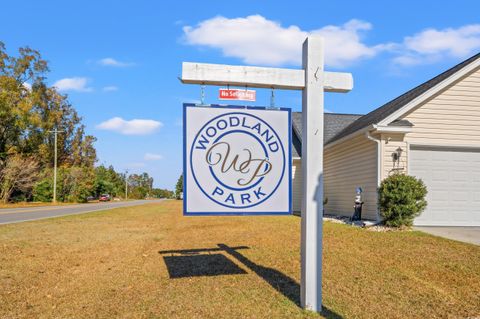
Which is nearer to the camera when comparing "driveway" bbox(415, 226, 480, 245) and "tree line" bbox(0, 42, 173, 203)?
"driveway" bbox(415, 226, 480, 245)

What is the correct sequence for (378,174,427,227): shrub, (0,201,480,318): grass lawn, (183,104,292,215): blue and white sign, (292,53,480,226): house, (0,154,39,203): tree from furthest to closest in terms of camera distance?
(0,154,39,203): tree
(292,53,480,226): house
(378,174,427,227): shrub
(183,104,292,215): blue and white sign
(0,201,480,318): grass lawn

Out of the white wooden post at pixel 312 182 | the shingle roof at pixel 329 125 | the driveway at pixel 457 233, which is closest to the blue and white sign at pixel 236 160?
the white wooden post at pixel 312 182

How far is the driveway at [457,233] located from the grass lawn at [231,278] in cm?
62

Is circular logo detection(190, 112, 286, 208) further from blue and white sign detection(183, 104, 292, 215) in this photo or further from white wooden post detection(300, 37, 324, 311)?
white wooden post detection(300, 37, 324, 311)

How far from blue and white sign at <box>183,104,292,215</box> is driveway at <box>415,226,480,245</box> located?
5.93 meters

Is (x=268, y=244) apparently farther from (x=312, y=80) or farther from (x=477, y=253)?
(x=312, y=80)

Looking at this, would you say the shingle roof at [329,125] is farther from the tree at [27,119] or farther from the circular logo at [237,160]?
the tree at [27,119]

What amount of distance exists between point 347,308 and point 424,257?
3329 millimetres

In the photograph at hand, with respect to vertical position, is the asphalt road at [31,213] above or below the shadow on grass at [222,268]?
below

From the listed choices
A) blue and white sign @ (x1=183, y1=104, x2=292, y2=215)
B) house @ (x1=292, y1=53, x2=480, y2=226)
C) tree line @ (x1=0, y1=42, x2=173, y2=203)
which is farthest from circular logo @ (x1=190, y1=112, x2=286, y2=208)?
tree line @ (x1=0, y1=42, x2=173, y2=203)

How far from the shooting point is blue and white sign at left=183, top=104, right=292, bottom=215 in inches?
191

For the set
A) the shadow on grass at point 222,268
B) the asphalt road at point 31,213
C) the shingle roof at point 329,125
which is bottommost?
the asphalt road at point 31,213

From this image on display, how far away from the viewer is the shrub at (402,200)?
10.4 meters

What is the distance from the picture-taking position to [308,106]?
14.8ft
